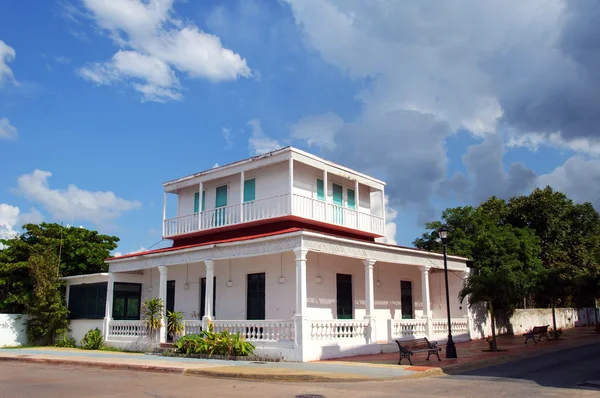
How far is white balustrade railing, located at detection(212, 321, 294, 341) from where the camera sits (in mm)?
17672

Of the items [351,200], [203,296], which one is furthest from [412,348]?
[203,296]

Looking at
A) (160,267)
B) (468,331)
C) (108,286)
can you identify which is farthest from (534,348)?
(108,286)

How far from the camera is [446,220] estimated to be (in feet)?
106

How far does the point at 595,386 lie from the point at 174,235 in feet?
58.5

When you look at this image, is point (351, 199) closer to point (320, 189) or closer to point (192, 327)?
point (320, 189)

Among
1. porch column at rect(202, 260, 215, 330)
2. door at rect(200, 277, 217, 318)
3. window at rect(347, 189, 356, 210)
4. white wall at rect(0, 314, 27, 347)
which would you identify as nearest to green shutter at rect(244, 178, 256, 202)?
door at rect(200, 277, 217, 318)

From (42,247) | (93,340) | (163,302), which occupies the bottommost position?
(93,340)

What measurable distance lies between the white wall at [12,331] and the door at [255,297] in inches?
507

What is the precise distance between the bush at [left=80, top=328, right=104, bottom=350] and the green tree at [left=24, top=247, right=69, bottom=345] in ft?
7.19

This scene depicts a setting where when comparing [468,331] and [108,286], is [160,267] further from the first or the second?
[468,331]

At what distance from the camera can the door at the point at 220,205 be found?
23.2m

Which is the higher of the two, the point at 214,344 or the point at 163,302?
the point at 163,302

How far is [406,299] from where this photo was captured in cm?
2506

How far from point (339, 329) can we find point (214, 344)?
172 inches
